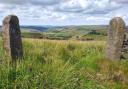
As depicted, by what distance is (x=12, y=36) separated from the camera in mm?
10734

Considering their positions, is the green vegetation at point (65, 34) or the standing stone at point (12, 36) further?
the green vegetation at point (65, 34)

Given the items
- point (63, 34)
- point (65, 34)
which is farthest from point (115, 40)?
point (65, 34)

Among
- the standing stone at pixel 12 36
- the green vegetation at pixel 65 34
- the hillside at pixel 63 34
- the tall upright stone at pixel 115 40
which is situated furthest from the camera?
the green vegetation at pixel 65 34

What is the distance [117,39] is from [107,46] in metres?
0.47

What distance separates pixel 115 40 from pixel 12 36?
4104mm

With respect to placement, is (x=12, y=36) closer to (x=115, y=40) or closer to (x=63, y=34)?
(x=115, y=40)

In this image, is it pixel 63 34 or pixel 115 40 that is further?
pixel 63 34

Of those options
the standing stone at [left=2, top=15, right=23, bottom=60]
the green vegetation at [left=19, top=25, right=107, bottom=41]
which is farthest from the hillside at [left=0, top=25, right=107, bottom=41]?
the standing stone at [left=2, top=15, right=23, bottom=60]

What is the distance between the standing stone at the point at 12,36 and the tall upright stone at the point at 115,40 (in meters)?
3.72

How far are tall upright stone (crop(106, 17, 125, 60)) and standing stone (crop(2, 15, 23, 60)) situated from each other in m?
3.72

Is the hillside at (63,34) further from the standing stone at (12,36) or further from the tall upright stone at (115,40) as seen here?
the standing stone at (12,36)

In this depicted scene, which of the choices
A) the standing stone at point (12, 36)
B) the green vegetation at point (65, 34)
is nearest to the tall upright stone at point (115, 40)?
the standing stone at point (12, 36)

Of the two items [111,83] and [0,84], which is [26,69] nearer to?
[0,84]

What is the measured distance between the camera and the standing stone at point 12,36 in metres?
10.5
